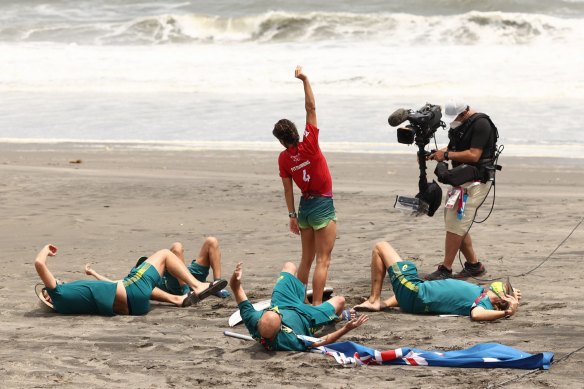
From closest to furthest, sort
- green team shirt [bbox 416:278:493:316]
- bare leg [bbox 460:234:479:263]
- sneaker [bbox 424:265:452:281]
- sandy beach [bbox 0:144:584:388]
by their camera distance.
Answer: sandy beach [bbox 0:144:584:388], green team shirt [bbox 416:278:493:316], sneaker [bbox 424:265:452:281], bare leg [bbox 460:234:479:263]

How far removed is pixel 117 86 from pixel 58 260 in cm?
1730

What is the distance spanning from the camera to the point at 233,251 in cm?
1012

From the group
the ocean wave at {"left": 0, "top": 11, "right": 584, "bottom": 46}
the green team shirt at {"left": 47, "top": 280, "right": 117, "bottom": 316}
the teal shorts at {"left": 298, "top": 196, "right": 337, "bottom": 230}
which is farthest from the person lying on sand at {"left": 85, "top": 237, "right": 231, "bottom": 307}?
the ocean wave at {"left": 0, "top": 11, "right": 584, "bottom": 46}

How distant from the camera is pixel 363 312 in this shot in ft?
25.3

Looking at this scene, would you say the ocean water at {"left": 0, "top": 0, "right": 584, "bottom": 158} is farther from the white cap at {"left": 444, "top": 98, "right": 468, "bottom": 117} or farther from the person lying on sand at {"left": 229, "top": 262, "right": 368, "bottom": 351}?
the person lying on sand at {"left": 229, "top": 262, "right": 368, "bottom": 351}

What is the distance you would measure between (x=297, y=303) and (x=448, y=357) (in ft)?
4.10

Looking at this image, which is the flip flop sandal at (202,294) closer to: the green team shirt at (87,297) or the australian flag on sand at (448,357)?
the green team shirt at (87,297)

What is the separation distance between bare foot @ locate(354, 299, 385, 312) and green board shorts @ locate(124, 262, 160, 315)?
62.3 inches

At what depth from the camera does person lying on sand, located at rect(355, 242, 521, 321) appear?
24.1 feet

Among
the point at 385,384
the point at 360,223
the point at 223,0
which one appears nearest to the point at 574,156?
the point at 360,223

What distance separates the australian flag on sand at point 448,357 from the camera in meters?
5.99

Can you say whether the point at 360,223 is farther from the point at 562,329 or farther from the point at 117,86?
the point at 117,86

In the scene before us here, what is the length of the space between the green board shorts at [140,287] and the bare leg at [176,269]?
0.16 meters

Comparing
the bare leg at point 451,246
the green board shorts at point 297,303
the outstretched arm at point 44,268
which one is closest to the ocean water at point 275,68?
the bare leg at point 451,246
